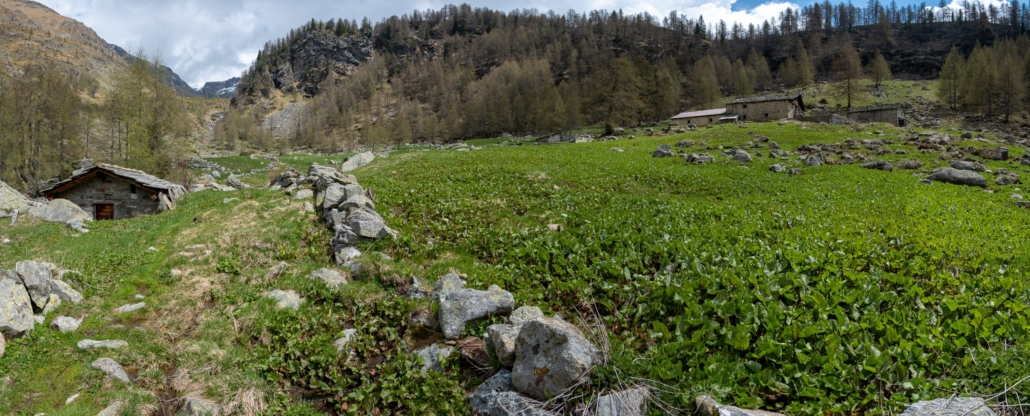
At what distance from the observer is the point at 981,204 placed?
17.2 meters

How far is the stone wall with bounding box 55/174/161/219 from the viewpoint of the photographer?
89.2 feet

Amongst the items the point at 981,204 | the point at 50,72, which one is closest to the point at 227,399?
the point at 981,204

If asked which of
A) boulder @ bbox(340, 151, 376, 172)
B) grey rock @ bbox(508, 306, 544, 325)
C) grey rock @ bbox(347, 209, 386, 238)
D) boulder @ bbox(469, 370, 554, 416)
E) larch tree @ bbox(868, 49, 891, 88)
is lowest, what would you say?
boulder @ bbox(469, 370, 554, 416)

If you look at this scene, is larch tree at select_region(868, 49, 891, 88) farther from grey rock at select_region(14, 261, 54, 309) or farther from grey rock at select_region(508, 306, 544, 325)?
grey rock at select_region(14, 261, 54, 309)

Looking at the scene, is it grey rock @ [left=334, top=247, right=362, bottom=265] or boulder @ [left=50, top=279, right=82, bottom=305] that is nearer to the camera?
boulder @ [left=50, top=279, right=82, bottom=305]

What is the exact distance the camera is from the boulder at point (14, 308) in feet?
28.3

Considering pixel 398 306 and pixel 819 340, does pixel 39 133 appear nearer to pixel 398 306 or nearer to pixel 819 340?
pixel 398 306

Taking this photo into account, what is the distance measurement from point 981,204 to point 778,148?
19.1 metres

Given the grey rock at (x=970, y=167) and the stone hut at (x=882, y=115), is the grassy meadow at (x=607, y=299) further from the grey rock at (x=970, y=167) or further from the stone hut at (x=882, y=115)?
the stone hut at (x=882, y=115)

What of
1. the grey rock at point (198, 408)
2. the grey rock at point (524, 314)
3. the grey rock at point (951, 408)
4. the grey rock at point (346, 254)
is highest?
the grey rock at point (346, 254)

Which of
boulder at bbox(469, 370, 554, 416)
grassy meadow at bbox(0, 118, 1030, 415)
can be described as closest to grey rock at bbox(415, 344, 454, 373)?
grassy meadow at bbox(0, 118, 1030, 415)

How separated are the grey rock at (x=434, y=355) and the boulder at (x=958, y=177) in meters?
27.8

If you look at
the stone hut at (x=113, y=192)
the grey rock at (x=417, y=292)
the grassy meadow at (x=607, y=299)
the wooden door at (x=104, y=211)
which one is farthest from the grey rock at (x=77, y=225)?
the grey rock at (x=417, y=292)

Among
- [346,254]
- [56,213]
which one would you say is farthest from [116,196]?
[346,254]
